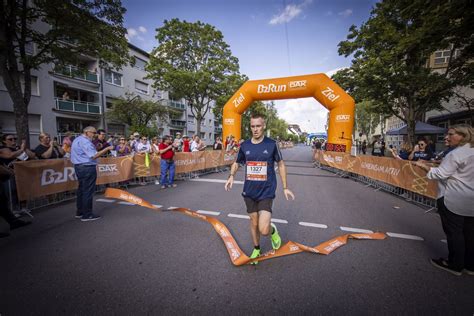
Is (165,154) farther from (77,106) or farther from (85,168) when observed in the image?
(77,106)

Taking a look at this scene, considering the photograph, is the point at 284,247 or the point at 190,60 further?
the point at 190,60

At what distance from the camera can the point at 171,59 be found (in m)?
21.1

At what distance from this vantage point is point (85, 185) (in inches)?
168

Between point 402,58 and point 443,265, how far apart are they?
46.0 ft

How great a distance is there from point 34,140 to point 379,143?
25.1 m

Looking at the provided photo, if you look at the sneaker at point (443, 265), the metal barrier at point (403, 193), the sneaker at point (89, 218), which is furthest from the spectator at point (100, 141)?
the metal barrier at point (403, 193)

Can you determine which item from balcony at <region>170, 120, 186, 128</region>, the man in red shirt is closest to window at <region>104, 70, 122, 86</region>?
balcony at <region>170, 120, 186, 128</region>

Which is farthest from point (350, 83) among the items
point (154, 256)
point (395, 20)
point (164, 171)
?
point (154, 256)

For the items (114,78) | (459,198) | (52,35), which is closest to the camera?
(459,198)

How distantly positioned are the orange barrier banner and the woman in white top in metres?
3.15

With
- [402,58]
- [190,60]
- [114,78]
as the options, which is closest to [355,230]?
[402,58]

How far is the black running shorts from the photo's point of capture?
2.62 meters

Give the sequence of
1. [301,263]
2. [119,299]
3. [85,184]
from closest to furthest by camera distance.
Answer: [119,299] → [301,263] → [85,184]

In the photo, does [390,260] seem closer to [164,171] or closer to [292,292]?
[292,292]
